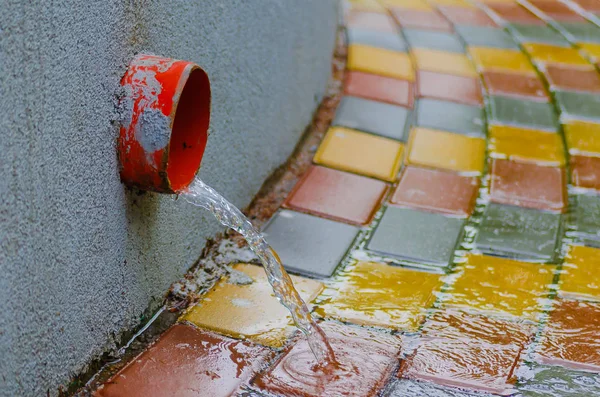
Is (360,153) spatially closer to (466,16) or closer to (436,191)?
(436,191)

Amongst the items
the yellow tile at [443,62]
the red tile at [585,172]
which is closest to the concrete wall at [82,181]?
the red tile at [585,172]

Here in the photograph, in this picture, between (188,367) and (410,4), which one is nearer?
(188,367)

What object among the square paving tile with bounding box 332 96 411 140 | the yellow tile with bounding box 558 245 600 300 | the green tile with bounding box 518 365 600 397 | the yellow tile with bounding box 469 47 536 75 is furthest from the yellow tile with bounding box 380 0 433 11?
the green tile with bounding box 518 365 600 397

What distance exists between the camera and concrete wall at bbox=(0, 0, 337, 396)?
1264mm

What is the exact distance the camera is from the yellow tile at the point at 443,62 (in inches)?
135

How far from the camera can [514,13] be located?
13.9ft

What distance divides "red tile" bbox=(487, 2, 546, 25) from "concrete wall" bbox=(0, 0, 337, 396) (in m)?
2.37

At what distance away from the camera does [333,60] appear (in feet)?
11.2

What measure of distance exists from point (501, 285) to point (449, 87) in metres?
1.44

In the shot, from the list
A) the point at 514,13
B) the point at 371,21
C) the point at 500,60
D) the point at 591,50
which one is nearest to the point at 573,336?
the point at 500,60

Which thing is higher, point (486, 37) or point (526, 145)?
point (486, 37)

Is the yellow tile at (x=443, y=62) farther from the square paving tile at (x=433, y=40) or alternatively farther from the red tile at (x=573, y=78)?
the red tile at (x=573, y=78)

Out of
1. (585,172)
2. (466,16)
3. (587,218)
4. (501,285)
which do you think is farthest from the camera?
(466,16)

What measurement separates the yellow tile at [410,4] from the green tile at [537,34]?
48cm
